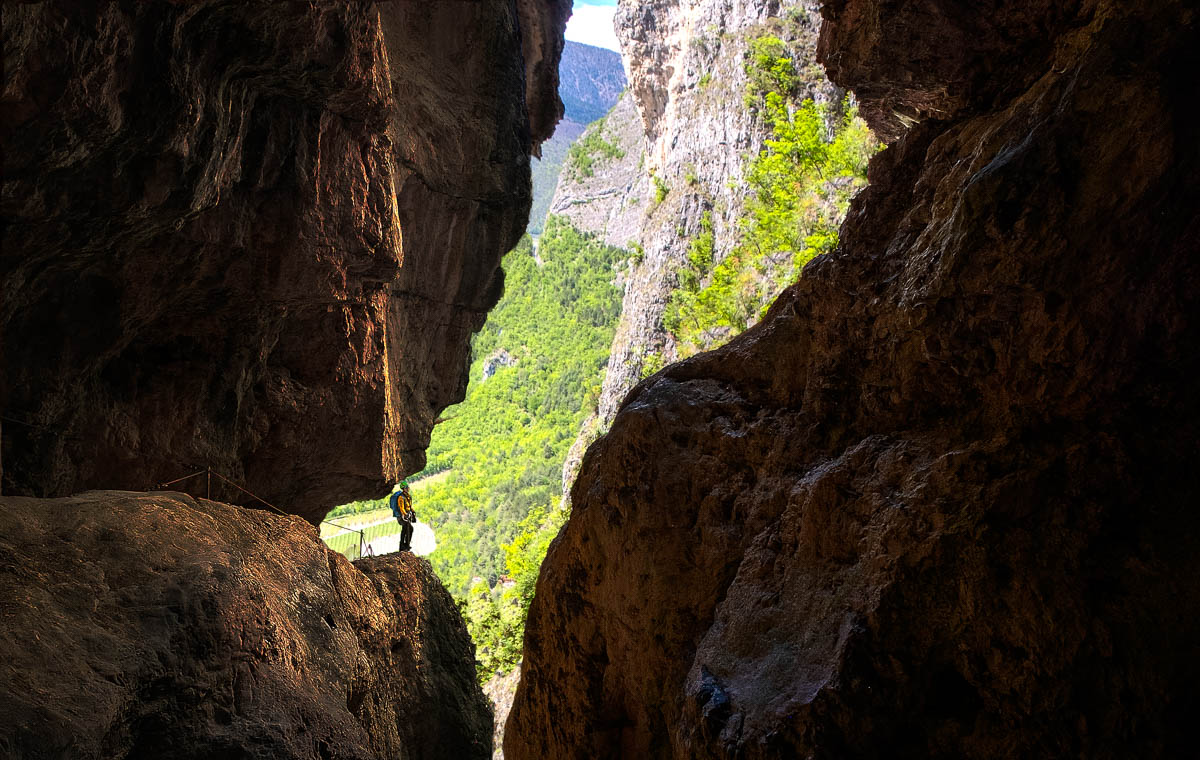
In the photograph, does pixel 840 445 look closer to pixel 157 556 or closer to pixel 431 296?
pixel 157 556

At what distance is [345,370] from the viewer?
10461 millimetres

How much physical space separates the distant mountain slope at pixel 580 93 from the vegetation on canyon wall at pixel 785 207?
8806cm

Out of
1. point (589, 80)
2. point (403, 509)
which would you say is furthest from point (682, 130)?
point (589, 80)

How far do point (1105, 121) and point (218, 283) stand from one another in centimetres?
767

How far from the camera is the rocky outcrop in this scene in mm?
4188

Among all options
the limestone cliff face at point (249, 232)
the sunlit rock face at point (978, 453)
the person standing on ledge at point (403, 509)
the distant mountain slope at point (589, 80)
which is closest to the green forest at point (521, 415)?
the person standing on ledge at point (403, 509)

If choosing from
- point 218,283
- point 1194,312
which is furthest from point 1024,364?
point 218,283

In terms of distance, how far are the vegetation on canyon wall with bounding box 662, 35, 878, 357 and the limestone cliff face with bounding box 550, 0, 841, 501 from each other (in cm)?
352

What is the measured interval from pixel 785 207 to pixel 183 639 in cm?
2192

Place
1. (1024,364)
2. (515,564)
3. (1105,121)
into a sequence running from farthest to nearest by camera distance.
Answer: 1. (515,564)
2. (1024,364)
3. (1105,121)

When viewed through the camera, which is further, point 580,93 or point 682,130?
point 580,93

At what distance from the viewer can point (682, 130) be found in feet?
153

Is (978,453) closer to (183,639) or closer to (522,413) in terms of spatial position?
(183,639)

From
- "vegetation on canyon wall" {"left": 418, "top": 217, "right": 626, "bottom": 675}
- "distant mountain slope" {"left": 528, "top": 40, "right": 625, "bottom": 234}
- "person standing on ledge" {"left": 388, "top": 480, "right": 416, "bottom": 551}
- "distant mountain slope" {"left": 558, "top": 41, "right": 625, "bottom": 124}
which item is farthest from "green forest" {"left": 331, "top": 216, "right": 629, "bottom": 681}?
"distant mountain slope" {"left": 558, "top": 41, "right": 625, "bottom": 124}
